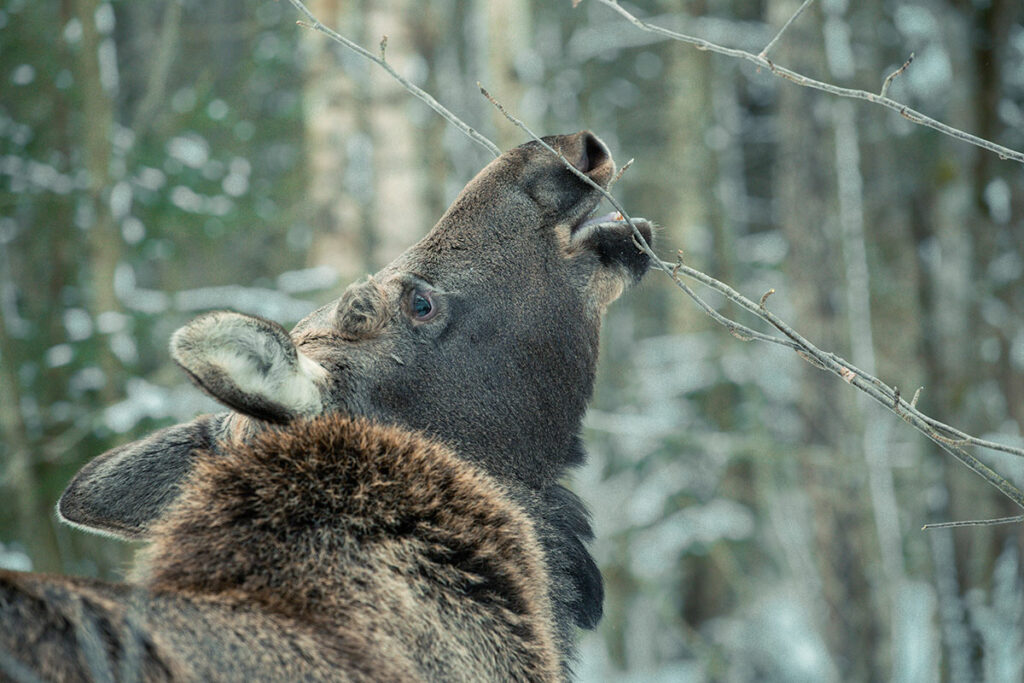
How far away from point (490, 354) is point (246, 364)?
1.00 metres

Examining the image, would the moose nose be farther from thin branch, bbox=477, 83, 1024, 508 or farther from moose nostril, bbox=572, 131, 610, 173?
thin branch, bbox=477, 83, 1024, 508

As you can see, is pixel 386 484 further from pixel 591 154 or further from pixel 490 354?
pixel 591 154

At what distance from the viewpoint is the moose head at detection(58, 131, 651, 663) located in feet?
9.94

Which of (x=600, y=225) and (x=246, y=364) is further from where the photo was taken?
(x=600, y=225)

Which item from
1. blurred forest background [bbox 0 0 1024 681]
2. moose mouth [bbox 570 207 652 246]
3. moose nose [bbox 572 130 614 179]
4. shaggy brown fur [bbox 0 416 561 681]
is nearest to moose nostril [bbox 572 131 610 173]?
moose nose [bbox 572 130 614 179]

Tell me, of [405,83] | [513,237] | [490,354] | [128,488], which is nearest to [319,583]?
[128,488]

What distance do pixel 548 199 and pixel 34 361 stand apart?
20.9 feet

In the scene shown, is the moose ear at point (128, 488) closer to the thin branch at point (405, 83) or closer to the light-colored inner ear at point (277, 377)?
the light-colored inner ear at point (277, 377)

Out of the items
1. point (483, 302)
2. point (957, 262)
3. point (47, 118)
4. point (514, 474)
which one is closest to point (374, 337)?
point (483, 302)

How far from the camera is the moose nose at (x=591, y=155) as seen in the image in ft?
11.2

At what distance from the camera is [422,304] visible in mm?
3254

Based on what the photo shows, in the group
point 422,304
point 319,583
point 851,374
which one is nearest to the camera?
point 319,583

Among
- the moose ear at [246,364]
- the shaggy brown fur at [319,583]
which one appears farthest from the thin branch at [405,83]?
the shaggy brown fur at [319,583]

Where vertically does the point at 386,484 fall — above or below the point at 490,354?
below
